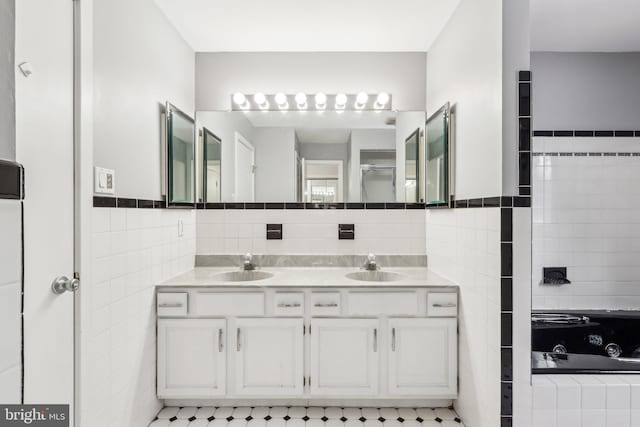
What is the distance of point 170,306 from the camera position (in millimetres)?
2115

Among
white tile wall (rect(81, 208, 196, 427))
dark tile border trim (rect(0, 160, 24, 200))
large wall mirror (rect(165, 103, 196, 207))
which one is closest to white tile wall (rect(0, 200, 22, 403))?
dark tile border trim (rect(0, 160, 24, 200))

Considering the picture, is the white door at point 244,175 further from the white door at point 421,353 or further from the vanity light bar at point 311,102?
the white door at point 421,353

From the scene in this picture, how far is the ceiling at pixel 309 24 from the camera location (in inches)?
83.1

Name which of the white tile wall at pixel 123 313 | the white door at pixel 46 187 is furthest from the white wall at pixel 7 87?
the white tile wall at pixel 123 313

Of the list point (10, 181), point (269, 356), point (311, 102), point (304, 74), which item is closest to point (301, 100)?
point (311, 102)

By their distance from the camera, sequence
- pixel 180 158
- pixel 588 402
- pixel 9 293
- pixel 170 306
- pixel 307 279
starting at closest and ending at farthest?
pixel 9 293 → pixel 588 402 → pixel 170 306 → pixel 307 279 → pixel 180 158

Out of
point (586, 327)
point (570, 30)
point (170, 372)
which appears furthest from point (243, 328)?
point (570, 30)

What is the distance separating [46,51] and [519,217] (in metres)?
1.88

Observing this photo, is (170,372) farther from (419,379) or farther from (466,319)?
(466,319)

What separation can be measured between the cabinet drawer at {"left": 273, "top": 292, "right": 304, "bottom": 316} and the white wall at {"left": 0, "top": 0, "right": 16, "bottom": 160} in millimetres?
1475

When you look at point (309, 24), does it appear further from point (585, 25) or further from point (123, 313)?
point (123, 313)

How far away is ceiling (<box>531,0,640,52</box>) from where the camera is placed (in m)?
1.97

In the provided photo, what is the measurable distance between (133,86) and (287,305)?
55.5 inches

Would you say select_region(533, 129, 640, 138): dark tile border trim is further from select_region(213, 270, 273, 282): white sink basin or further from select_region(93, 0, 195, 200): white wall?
select_region(93, 0, 195, 200): white wall
